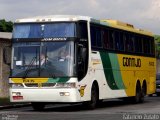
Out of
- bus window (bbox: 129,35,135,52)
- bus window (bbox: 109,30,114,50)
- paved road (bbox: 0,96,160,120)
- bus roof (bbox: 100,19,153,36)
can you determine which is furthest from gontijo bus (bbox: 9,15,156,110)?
bus window (bbox: 129,35,135,52)

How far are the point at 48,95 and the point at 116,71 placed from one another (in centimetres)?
550

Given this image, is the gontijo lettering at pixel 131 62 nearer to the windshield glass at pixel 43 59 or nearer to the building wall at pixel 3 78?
the windshield glass at pixel 43 59

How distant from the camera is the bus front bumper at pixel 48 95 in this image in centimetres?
A: 2250

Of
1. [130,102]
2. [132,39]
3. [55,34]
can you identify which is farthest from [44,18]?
[130,102]

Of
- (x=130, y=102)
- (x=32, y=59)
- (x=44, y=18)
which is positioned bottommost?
(x=130, y=102)

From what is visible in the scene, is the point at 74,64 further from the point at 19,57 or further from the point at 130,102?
the point at 130,102

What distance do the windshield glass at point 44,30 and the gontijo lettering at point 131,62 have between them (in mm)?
5852

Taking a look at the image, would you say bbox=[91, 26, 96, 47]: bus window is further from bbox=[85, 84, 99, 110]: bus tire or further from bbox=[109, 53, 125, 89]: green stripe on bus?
bbox=[109, 53, 125, 89]: green stripe on bus

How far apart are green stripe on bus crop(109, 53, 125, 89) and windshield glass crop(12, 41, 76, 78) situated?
405 cm

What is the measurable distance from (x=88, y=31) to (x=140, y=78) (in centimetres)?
787

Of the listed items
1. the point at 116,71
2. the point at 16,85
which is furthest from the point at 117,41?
the point at 16,85

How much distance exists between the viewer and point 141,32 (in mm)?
31562

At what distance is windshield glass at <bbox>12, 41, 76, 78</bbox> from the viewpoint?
891 inches

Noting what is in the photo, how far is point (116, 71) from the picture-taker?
27.3 m
